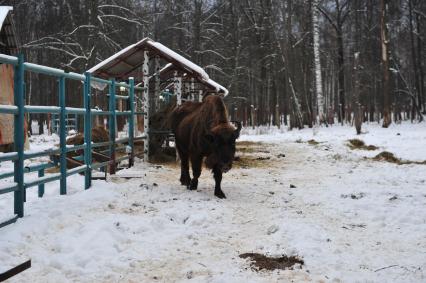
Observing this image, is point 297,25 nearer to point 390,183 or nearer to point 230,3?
point 230,3

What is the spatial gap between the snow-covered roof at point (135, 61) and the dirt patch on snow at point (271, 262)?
8114mm

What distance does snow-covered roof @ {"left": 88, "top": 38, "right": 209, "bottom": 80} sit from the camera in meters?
11.6

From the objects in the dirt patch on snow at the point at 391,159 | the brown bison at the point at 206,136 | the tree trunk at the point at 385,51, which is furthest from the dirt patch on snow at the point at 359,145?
the tree trunk at the point at 385,51

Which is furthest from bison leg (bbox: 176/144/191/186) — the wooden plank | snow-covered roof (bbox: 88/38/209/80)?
the wooden plank

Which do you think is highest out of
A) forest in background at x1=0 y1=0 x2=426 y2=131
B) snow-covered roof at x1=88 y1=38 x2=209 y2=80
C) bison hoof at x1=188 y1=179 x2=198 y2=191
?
forest in background at x1=0 y1=0 x2=426 y2=131

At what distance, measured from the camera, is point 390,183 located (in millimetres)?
7496

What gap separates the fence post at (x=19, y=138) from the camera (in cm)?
468

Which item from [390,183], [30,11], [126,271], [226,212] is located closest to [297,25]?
[30,11]

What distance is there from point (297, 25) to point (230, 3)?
531 centimetres

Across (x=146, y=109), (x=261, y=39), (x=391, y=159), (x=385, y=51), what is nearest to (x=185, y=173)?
(x=146, y=109)

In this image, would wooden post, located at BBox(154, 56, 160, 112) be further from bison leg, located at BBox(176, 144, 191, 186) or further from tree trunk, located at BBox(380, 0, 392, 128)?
tree trunk, located at BBox(380, 0, 392, 128)

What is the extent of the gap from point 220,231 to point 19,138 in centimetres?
222

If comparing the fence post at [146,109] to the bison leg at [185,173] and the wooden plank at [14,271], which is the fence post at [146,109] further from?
the wooden plank at [14,271]

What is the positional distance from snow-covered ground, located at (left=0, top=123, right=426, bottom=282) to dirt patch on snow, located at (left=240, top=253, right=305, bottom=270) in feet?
0.27
